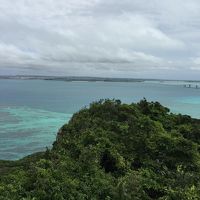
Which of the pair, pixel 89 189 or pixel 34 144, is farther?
pixel 34 144

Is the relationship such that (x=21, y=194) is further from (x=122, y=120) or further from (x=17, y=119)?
(x=17, y=119)

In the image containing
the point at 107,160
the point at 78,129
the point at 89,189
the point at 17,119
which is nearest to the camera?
the point at 89,189

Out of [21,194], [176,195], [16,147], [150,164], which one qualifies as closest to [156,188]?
[176,195]

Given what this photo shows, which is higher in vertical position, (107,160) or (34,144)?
(107,160)

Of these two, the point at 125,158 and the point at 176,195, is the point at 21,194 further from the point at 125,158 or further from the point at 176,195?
the point at 125,158

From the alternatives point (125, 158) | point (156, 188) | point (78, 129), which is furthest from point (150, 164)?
point (78, 129)

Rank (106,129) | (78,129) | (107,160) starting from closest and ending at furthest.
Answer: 1. (107,160)
2. (106,129)
3. (78,129)
